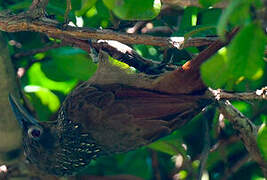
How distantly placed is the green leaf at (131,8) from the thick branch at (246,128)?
0.99 meters

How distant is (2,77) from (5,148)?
18.5 inches

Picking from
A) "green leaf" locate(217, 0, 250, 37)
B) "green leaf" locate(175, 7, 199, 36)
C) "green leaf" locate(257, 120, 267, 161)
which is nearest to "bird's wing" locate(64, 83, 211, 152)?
"green leaf" locate(257, 120, 267, 161)

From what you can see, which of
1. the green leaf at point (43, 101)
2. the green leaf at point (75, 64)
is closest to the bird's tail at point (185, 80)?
the green leaf at point (75, 64)

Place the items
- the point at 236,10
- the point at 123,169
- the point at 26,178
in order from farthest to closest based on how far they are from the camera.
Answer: the point at 123,169 → the point at 26,178 → the point at 236,10

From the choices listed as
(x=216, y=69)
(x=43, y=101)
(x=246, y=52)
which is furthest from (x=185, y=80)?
(x=246, y=52)

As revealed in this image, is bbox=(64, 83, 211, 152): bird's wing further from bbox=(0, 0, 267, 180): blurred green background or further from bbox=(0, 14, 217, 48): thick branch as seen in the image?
bbox=(0, 14, 217, 48): thick branch

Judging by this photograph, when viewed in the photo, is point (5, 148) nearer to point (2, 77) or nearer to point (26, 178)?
point (26, 178)

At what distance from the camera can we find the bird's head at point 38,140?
2.78 metres

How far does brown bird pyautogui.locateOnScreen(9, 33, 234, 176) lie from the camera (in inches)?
94.7

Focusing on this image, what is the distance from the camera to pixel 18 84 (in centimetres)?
271

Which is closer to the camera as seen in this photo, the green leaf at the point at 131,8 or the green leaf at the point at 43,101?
the green leaf at the point at 131,8

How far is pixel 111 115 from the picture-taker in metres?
2.63

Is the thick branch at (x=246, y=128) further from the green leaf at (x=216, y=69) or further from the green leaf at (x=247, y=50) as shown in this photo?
the green leaf at (x=247, y=50)

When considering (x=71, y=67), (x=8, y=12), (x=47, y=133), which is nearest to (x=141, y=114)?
(x=71, y=67)
